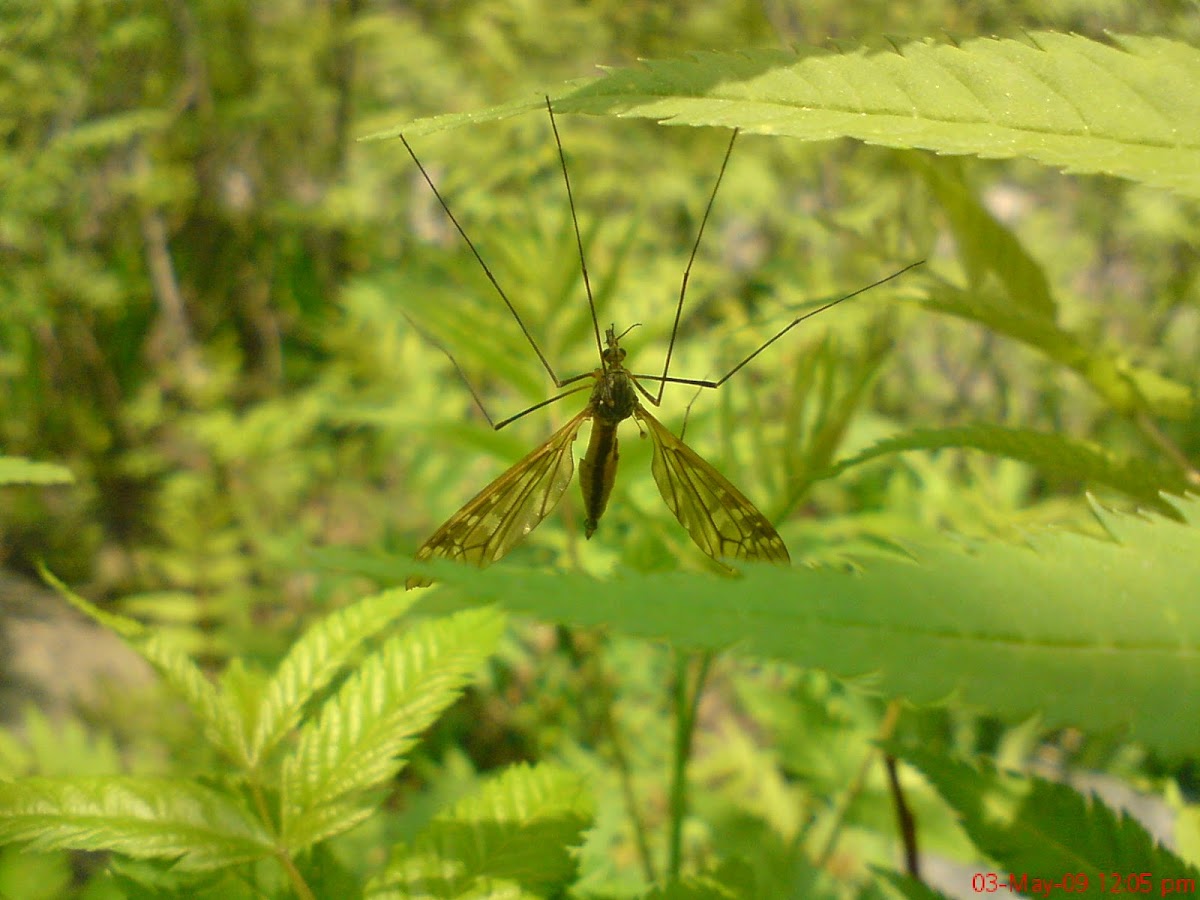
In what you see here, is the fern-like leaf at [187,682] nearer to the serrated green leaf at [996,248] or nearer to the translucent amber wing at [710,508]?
the translucent amber wing at [710,508]

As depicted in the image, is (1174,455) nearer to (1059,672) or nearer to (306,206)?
(1059,672)

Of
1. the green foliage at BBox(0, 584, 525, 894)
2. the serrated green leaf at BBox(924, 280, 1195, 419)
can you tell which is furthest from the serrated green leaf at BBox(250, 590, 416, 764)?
the serrated green leaf at BBox(924, 280, 1195, 419)

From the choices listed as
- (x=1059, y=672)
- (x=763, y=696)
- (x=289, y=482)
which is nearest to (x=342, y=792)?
(x=1059, y=672)

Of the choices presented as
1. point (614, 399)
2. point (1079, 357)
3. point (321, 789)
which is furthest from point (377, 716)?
point (1079, 357)

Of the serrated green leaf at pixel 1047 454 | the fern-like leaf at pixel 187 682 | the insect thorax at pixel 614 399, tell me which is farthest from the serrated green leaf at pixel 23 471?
the serrated green leaf at pixel 1047 454

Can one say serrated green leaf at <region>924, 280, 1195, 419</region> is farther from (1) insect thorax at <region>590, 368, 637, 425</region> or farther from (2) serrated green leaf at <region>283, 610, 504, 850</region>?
(2) serrated green leaf at <region>283, 610, 504, 850</region>

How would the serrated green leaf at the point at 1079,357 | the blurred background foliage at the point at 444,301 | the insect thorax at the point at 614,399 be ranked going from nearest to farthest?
the serrated green leaf at the point at 1079,357, the insect thorax at the point at 614,399, the blurred background foliage at the point at 444,301
